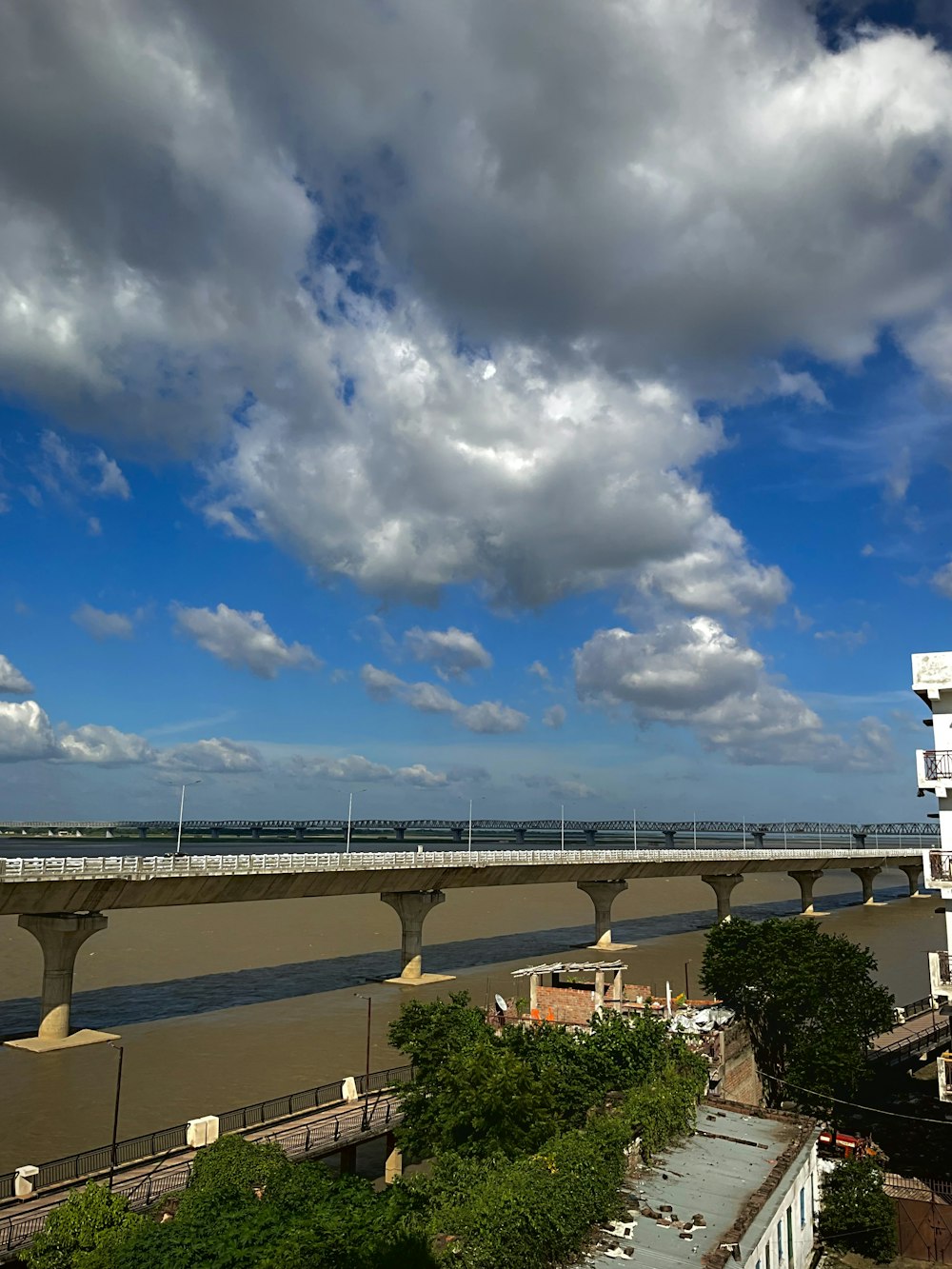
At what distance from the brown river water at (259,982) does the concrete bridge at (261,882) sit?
3945 mm

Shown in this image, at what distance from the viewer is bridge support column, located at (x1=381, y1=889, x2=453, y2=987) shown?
68.5 meters

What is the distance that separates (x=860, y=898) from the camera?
163750 mm

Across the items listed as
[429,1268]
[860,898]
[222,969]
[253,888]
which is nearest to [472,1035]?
[429,1268]

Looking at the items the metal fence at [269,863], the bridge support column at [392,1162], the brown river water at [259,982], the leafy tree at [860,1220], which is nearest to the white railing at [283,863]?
the metal fence at [269,863]

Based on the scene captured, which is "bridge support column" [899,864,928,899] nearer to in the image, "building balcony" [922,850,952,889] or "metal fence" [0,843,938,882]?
"metal fence" [0,843,938,882]

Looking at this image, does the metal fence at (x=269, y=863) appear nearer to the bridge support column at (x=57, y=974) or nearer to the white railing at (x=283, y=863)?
the white railing at (x=283, y=863)

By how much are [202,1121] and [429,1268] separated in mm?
14988

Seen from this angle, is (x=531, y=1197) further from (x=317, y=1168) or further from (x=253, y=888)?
(x=253, y=888)

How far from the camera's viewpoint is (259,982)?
6769 centimetres

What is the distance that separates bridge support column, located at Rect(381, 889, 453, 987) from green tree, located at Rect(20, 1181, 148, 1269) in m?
47.7

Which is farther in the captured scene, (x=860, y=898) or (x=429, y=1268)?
(x=860, y=898)

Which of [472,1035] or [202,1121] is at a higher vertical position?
[472,1035]

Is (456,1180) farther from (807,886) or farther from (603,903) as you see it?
(807,886)

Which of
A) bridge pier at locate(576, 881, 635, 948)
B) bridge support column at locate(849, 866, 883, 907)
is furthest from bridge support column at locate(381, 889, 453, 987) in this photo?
bridge support column at locate(849, 866, 883, 907)
